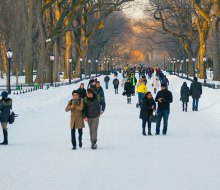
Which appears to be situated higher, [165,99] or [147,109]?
[165,99]

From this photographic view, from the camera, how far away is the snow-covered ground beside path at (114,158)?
919 centimetres

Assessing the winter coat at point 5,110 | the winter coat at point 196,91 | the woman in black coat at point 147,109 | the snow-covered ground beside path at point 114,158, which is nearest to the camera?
the snow-covered ground beside path at point 114,158

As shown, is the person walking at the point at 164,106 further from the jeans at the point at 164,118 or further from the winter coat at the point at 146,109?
the winter coat at the point at 146,109

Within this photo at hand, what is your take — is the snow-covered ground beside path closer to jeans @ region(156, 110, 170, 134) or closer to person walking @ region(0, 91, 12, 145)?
jeans @ region(156, 110, 170, 134)

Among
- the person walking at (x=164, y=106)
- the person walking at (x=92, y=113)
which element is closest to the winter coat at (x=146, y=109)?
the person walking at (x=164, y=106)

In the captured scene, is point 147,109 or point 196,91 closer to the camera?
point 147,109

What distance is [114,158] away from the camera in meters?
12.0

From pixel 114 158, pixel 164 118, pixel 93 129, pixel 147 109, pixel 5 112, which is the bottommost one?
pixel 114 158

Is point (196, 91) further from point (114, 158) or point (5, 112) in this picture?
point (114, 158)

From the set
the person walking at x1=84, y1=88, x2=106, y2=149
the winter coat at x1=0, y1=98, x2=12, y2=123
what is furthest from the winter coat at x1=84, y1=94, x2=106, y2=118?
the winter coat at x1=0, y1=98, x2=12, y2=123

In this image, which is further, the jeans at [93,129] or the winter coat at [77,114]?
the jeans at [93,129]

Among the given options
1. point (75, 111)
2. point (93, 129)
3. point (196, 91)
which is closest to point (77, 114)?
point (75, 111)

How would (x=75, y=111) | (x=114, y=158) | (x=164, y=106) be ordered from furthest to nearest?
(x=164, y=106) → (x=75, y=111) → (x=114, y=158)

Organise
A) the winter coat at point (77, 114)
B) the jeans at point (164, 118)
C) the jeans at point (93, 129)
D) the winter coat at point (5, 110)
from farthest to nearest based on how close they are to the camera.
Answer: the jeans at point (164, 118)
the winter coat at point (5, 110)
the jeans at point (93, 129)
the winter coat at point (77, 114)
